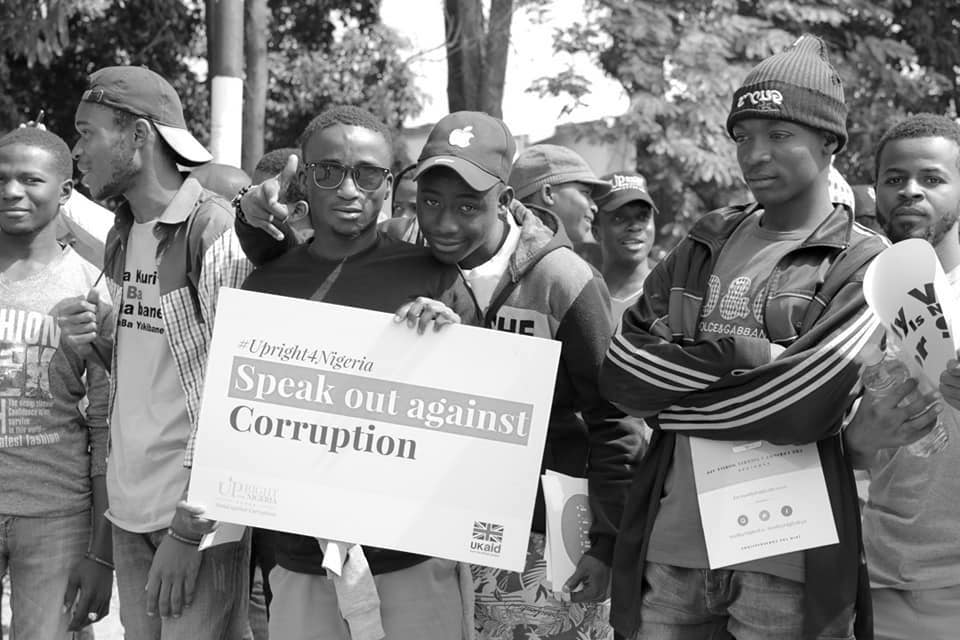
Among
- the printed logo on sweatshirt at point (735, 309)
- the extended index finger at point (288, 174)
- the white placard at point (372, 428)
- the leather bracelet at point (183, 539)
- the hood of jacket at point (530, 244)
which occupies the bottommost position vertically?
the leather bracelet at point (183, 539)

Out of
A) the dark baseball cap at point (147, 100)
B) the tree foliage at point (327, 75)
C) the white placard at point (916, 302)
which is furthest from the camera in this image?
the tree foliage at point (327, 75)

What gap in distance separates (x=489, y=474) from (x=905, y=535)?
4.05 feet

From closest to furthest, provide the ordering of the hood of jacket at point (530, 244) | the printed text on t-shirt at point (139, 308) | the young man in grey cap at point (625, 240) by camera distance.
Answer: the hood of jacket at point (530, 244) < the printed text on t-shirt at point (139, 308) < the young man in grey cap at point (625, 240)

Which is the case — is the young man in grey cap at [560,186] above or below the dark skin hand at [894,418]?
above

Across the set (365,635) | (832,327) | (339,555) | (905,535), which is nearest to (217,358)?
(339,555)

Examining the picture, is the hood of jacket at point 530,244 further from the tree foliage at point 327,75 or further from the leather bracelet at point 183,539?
the tree foliage at point 327,75

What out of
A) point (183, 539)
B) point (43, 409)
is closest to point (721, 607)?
point (183, 539)

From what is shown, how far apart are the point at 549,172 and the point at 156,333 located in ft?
8.09

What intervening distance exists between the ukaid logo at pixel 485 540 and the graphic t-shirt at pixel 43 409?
5.74 ft

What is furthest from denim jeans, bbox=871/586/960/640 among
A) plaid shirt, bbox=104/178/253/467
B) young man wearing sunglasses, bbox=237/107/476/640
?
plaid shirt, bbox=104/178/253/467

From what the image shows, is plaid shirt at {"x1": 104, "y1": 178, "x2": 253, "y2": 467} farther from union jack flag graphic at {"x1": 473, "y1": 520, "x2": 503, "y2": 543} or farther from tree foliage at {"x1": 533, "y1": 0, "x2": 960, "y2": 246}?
tree foliage at {"x1": 533, "y1": 0, "x2": 960, "y2": 246}

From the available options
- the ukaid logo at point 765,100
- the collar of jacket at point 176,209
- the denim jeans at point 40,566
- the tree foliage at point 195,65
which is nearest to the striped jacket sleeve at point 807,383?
the ukaid logo at point 765,100

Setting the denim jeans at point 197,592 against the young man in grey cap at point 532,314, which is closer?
the young man in grey cap at point 532,314

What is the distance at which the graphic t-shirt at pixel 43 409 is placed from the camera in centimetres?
430
